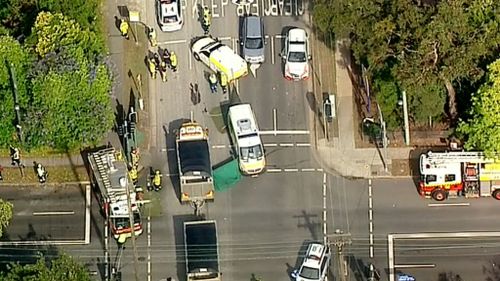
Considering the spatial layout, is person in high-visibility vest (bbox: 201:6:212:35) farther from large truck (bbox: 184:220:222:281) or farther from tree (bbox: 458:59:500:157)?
tree (bbox: 458:59:500:157)

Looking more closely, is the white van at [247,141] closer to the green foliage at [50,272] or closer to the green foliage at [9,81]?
the green foliage at [50,272]

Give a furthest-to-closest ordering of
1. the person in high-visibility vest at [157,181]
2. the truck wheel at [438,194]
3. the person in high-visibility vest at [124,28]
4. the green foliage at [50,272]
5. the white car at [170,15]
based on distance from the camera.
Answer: the white car at [170,15]
the person in high-visibility vest at [124,28]
the person in high-visibility vest at [157,181]
the truck wheel at [438,194]
the green foliage at [50,272]

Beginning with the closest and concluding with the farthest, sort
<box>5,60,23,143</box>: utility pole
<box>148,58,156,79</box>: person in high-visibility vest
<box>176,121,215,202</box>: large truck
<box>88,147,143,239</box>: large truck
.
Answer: <box>5,60,23,143</box>: utility pole → <box>88,147,143,239</box>: large truck → <box>176,121,215,202</box>: large truck → <box>148,58,156,79</box>: person in high-visibility vest

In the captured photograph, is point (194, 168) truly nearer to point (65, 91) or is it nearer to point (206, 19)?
point (65, 91)

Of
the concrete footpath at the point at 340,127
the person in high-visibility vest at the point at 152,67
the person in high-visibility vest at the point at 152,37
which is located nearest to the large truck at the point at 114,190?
the person in high-visibility vest at the point at 152,67

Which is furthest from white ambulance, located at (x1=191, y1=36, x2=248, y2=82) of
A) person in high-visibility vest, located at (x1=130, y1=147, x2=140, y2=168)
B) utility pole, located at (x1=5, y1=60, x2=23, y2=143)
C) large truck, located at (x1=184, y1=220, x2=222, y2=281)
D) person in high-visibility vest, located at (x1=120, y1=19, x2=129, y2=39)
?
utility pole, located at (x1=5, y1=60, x2=23, y2=143)

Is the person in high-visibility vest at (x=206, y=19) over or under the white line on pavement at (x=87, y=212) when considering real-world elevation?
over
